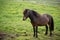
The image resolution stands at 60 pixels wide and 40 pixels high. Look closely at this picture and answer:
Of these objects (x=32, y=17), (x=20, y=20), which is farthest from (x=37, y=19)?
(x=20, y=20)

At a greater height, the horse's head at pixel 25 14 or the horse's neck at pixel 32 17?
the horse's head at pixel 25 14

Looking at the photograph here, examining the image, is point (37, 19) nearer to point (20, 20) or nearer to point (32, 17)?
point (32, 17)

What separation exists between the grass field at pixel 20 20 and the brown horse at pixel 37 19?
0.13 ft

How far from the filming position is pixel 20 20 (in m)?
1.89

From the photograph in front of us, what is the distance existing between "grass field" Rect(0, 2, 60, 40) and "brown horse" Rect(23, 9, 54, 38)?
41 millimetres

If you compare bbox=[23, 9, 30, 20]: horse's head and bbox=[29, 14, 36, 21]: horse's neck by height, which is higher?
bbox=[23, 9, 30, 20]: horse's head

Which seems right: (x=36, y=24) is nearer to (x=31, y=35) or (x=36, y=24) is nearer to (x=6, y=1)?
(x=31, y=35)

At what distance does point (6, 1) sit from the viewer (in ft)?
6.48

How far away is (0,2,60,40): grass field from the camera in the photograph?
187 cm

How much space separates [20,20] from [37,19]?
189 mm

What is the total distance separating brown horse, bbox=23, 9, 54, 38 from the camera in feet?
6.05

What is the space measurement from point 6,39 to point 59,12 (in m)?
0.68

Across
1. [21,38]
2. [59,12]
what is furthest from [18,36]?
[59,12]

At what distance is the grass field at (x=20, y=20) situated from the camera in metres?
1.87
